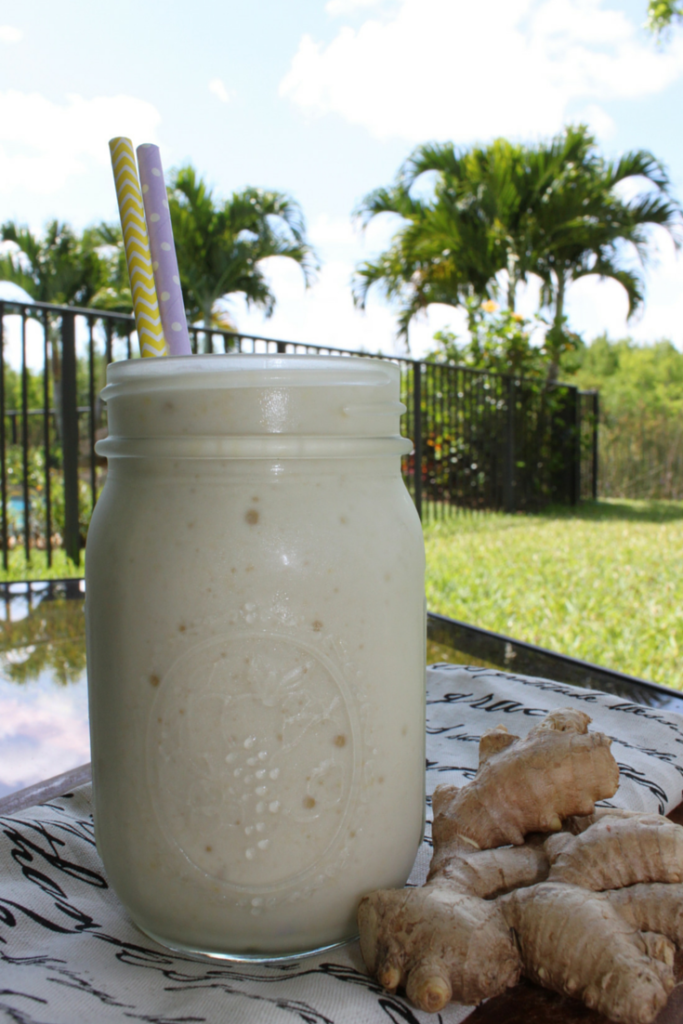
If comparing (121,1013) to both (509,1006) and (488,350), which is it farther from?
(488,350)

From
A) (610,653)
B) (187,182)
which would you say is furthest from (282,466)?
(187,182)

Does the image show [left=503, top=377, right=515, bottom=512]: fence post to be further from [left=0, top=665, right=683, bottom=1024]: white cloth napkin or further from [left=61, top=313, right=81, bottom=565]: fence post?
[left=0, top=665, right=683, bottom=1024]: white cloth napkin

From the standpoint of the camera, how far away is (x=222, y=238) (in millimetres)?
14719

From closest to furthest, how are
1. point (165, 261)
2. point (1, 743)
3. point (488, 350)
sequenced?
point (165, 261)
point (1, 743)
point (488, 350)

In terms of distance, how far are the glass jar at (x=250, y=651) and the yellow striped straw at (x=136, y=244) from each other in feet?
0.22

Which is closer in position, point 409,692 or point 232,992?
point 232,992

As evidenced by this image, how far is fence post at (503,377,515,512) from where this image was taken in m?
9.66

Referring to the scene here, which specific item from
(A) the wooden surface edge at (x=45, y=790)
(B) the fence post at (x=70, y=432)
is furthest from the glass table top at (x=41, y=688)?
(B) the fence post at (x=70, y=432)

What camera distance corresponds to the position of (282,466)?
A: 0.56m

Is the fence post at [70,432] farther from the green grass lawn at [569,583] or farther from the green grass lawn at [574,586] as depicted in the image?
the green grass lawn at [574,586]

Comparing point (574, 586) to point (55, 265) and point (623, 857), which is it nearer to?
point (623, 857)

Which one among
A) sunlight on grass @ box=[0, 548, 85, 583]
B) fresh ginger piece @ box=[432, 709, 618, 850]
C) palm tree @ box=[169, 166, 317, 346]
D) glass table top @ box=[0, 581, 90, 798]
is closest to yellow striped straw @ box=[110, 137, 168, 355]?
fresh ginger piece @ box=[432, 709, 618, 850]

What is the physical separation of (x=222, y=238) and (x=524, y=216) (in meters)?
5.91

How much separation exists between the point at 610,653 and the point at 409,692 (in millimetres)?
2814
